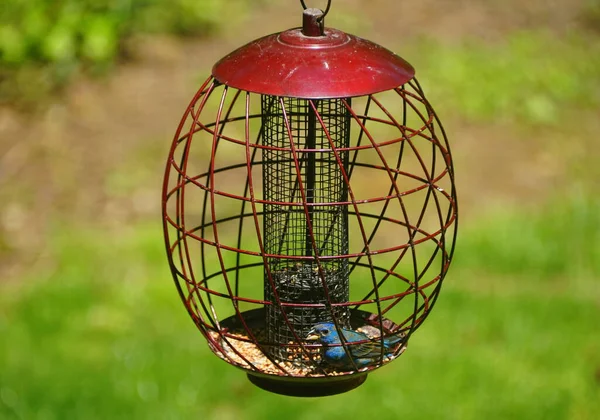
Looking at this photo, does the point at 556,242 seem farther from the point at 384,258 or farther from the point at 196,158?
the point at 196,158

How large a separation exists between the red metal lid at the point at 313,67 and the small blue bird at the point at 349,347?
653mm

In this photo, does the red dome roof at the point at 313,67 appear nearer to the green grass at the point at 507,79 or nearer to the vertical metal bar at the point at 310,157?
the vertical metal bar at the point at 310,157

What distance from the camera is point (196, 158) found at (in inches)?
308

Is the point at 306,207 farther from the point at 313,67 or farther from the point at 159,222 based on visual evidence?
the point at 159,222

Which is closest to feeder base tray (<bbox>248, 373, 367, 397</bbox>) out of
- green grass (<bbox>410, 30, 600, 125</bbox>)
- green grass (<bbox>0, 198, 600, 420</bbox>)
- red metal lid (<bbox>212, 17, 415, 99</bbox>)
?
red metal lid (<bbox>212, 17, 415, 99</bbox>)

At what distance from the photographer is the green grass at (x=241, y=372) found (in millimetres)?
5746

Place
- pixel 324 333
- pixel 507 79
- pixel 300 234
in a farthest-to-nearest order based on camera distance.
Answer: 1. pixel 507 79
2. pixel 300 234
3. pixel 324 333

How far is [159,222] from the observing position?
7312mm

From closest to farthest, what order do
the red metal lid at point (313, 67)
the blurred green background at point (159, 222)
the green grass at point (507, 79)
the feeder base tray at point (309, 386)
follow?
the red metal lid at point (313, 67)
the feeder base tray at point (309, 386)
the blurred green background at point (159, 222)
the green grass at point (507, 79)

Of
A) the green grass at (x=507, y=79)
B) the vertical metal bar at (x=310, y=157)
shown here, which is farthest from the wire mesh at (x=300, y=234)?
the green grass at (x=507, y=79)

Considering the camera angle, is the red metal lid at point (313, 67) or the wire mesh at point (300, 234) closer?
the red metal lid at point (313, 67)

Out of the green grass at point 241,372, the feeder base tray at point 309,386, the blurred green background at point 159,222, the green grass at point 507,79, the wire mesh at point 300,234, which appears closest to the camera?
the wire mesh at point 300,234

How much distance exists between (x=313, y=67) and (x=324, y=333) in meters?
0.77

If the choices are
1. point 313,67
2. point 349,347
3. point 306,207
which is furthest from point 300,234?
point 313,67
